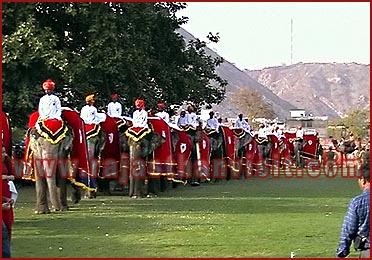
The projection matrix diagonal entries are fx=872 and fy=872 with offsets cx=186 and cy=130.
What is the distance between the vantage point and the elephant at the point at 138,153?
719 inches

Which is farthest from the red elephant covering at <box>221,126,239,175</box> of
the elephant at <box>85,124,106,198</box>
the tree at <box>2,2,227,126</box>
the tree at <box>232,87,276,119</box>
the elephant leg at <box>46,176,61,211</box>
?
the tree at <box>232,87,276,119</box>

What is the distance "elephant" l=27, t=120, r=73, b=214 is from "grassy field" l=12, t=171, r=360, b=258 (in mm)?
318

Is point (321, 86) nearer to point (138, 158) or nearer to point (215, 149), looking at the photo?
point (215, 149)

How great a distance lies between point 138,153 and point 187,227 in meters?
5.81

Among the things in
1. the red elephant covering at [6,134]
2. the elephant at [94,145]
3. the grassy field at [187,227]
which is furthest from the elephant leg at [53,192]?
the red elephant covering at [6,134]

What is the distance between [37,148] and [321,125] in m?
70.5

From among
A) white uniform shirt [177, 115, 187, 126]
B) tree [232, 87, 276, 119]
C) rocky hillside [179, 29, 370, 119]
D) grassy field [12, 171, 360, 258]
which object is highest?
rocky hillside [179, 29, 370, 119]

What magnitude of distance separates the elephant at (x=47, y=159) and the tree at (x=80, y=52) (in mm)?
7104

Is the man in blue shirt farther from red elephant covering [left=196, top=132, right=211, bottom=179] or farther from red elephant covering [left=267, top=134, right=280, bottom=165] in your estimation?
red elephant covering [left=267, top=134, right=280, bottom=165]

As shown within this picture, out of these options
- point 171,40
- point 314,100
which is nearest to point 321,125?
point 171,40

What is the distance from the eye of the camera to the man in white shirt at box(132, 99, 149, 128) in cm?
1777

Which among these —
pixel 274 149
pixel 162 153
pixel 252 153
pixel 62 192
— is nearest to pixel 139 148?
pixel 162 153

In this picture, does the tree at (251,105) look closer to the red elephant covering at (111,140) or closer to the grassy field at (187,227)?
the red elephant covering at (111,140)

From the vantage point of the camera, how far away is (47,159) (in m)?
14.6
